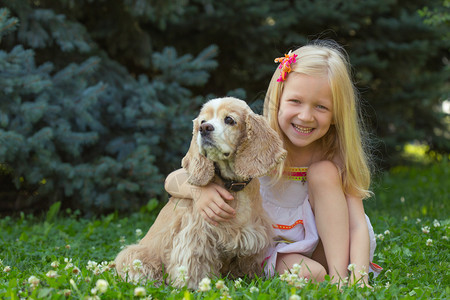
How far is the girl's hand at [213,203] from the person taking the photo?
8.73 feet

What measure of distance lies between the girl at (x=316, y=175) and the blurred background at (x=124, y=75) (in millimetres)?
540

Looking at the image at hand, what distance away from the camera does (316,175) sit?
125 inches

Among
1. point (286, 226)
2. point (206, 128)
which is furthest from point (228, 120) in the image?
point (286, 226)

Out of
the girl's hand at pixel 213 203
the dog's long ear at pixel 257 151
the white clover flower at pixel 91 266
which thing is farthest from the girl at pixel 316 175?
the white clover flower at pixel 91 266

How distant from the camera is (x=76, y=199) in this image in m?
5.16

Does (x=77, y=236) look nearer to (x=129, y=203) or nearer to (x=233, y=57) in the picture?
(x=129, y=203)

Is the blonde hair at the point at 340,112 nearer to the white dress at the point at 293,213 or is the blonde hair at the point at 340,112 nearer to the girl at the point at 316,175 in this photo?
the girl at the point at 316,175

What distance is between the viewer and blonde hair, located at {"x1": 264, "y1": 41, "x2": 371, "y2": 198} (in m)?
3.15

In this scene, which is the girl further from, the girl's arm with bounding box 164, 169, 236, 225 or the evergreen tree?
the evergreen tree

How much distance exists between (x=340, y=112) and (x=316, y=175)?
17.8 inches

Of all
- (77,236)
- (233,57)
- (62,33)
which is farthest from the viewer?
(233,57)

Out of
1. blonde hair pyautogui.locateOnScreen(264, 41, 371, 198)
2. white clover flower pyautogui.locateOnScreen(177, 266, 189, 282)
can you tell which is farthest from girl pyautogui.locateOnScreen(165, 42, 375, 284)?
white clover flower pyautogui.locateOnScreen(177, 266, 189, 282)

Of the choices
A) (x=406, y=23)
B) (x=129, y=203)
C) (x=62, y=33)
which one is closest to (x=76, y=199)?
(x=129, y=203)

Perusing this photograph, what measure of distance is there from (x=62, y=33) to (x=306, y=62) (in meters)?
2.89
